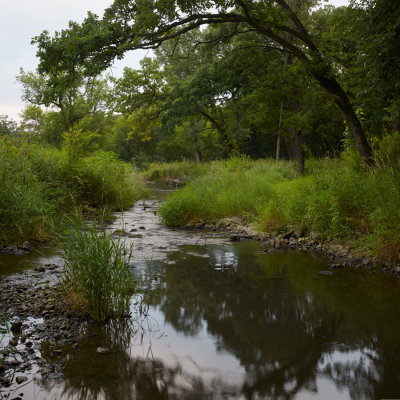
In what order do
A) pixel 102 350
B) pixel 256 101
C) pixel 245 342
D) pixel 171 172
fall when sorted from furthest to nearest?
pixel 171 172, pixel 256 101, pixel 245 342, pixel 102 350

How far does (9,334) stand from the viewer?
4027 millimetres

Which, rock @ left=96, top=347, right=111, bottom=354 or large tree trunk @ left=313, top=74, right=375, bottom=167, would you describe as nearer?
rock @ left=96, top=347, right=111, bottom=354

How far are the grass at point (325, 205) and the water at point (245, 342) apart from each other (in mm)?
1059

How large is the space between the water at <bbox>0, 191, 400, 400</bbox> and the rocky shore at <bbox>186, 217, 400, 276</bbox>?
1.37ft

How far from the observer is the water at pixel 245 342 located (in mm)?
3252

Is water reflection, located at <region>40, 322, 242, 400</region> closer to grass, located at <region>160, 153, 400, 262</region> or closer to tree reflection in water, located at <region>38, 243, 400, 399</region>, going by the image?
tree reflection in water, located at <region>38, 243, 400, 399</region>

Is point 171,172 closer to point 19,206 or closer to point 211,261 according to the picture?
point 19,206

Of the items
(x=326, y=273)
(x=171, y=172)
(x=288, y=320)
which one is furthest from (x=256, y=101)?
(x=288, y=320)

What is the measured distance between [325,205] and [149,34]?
708cm

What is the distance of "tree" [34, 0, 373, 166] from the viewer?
35.1ft

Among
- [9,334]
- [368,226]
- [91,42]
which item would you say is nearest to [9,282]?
[9,334]

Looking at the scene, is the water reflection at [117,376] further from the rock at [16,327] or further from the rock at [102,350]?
the rock at [16,327]

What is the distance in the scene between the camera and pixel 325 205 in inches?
332

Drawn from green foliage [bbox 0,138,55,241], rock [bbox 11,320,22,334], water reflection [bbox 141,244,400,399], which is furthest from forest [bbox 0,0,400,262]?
rock [bbox 11,320,22,334]
